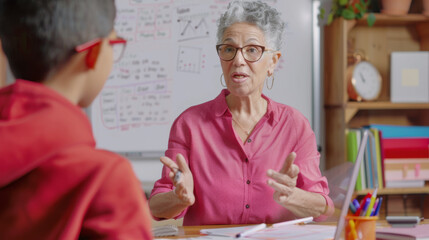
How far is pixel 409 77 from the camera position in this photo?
10.6ft

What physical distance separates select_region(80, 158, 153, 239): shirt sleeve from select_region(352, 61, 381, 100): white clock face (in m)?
2.64

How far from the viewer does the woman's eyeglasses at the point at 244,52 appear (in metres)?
1.97

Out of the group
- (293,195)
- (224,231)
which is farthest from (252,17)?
(224,231)

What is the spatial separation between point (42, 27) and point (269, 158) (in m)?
1.28

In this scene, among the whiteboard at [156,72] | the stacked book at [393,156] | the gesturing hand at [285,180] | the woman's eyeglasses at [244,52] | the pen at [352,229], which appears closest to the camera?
the pen at [352,229]

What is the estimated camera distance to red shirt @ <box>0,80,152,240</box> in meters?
0.65

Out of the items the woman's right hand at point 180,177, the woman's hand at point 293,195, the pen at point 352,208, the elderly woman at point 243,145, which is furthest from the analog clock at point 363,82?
the pen at point 352,208

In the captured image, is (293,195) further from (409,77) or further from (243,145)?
(409,77)

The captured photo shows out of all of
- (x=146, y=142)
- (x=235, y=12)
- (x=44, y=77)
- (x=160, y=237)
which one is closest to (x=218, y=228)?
(x=160, y=237)

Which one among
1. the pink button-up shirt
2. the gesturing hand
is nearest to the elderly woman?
the pink button-up shirt

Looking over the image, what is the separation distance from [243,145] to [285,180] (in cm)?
39

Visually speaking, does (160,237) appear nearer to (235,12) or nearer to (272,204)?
(272,204)

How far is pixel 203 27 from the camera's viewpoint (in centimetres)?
321

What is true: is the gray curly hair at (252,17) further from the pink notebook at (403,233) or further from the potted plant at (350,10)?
the potted plant at (350,10)
